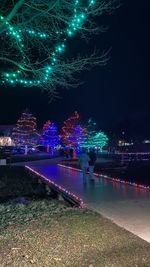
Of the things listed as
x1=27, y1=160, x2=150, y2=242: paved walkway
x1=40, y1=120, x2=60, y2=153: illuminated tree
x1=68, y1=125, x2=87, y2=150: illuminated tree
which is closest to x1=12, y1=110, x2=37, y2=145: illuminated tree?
x1=40, y1=120, x2=60, y2=153: illuminated tree

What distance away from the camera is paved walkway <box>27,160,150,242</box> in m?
8.97

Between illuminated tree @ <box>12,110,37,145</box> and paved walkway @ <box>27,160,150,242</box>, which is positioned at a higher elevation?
illuminated tree @ <box>12,110,37,145</box>

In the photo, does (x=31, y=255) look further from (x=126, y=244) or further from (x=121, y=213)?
(x=121, y=213)

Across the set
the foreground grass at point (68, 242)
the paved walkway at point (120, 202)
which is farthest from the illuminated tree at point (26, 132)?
the foreground grass at point (68, 242)

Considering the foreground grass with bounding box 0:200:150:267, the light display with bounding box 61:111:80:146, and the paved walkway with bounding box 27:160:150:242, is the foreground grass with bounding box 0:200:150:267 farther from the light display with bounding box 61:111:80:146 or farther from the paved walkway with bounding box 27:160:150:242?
the light display with bounding box 61:111:80:146

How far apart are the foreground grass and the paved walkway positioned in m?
0.42

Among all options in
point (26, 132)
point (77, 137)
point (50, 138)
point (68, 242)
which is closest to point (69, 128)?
point (77, 137)

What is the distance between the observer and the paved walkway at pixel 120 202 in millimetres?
8971

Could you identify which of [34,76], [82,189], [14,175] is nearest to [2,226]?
[34,76]

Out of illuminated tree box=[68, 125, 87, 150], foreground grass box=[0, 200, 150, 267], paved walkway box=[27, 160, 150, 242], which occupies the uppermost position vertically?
illuminated tree box=[68, 125, 87, 150]

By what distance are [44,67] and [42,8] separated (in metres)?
1.41

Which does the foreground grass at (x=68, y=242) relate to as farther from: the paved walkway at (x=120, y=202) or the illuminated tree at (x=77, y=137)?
the illuminated tree at (x=77, y=137)

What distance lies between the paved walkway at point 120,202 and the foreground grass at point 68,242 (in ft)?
1.37

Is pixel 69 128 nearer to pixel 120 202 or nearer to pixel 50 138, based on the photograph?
pixel 50 138
